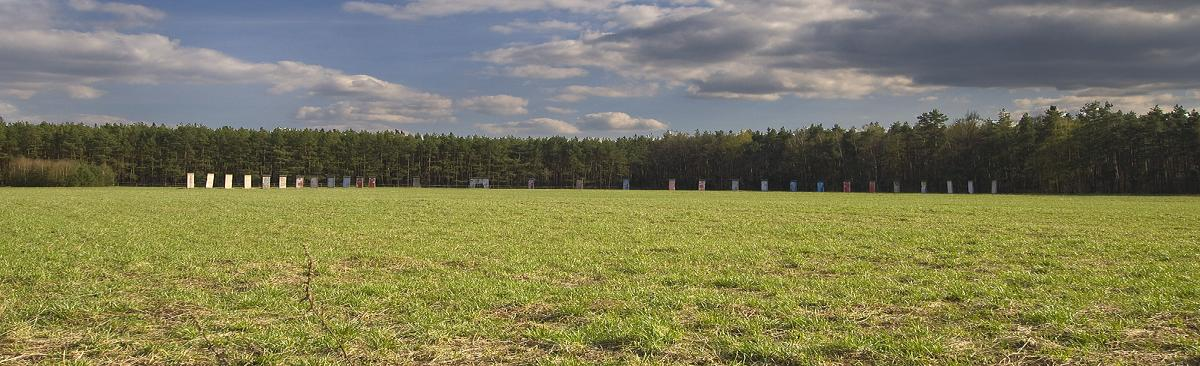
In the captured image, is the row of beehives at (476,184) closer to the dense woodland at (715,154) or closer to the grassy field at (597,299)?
the dense woodland at (715,154)

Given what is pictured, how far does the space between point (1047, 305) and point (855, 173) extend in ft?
357

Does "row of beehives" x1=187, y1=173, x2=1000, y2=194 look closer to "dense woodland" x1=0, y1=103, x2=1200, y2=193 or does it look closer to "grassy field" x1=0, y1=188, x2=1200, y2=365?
"dense woodland" x1=0, y1=103, x2=1200, y2=193

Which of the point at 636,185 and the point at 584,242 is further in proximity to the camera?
the point at 636,185

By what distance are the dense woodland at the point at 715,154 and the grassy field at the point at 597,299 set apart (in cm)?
7545

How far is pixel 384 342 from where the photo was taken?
7.31 m

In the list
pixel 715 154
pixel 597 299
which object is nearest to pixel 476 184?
pixel 715 154

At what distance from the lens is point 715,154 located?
134m

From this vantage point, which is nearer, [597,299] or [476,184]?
[597,299]

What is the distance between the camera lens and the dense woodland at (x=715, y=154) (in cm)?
8300

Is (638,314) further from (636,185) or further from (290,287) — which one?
(636,185)

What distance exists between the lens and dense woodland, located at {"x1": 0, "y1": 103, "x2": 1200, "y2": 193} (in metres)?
83.0

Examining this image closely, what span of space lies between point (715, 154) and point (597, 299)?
126m

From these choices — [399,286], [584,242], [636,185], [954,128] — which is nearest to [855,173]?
[954,128]

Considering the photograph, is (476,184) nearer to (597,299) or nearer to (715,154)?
(715,154)
